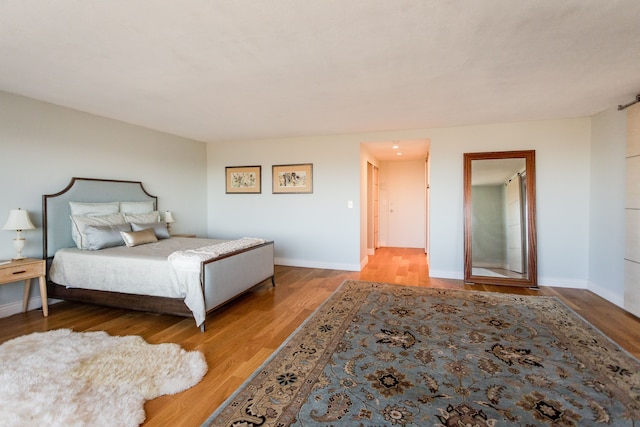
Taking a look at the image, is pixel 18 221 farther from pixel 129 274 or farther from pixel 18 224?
pixel 129 274

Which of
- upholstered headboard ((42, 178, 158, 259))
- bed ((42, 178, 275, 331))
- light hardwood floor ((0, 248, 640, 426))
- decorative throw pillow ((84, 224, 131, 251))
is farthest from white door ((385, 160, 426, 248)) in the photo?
decorative throw pillow ((84, 224, 131, 251))

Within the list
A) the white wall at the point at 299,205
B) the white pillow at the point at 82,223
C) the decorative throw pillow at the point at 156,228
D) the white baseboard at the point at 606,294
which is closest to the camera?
the white baseboard at the point at 606,294

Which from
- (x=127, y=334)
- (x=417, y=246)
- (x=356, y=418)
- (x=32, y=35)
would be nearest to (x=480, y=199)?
(x=417, y=246)

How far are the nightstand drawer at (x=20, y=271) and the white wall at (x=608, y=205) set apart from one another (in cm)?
627

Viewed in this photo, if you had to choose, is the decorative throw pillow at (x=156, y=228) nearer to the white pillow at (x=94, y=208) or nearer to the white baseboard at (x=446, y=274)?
the white pillow at (x=94, y=208)

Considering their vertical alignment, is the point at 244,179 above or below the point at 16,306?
above

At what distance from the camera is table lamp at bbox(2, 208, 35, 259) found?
3049mm

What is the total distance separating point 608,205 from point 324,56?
3.91 m

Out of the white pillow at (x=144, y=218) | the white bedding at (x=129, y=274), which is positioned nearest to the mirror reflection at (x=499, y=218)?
the white bedding at (x=129, y=274)

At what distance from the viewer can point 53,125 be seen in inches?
140

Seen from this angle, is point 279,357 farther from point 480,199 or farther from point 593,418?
point 480,199

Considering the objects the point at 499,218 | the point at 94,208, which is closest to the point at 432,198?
the point at 499,218

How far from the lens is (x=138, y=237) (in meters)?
3.82

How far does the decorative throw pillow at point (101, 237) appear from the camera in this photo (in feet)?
11.5
